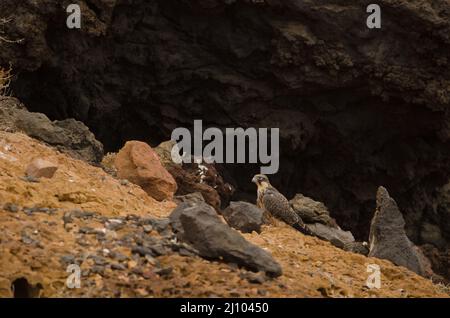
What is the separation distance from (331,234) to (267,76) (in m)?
8.27

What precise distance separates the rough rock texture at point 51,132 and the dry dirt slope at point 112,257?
53.7 inches

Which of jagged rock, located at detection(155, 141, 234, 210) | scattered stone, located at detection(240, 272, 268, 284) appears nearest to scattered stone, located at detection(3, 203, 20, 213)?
scattered stone, located at detection(240, 272, 268, 284)

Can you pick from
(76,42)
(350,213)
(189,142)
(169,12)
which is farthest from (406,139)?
(76,42)

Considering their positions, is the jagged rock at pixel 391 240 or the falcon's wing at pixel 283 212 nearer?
the jagged rock at pixel 391 240

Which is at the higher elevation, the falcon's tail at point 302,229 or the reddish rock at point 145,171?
the reddish rock at point 145,171

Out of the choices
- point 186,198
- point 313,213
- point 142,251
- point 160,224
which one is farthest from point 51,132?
point 142,251

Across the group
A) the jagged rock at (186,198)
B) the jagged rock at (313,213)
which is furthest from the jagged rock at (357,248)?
the jagged rock at (186,198)

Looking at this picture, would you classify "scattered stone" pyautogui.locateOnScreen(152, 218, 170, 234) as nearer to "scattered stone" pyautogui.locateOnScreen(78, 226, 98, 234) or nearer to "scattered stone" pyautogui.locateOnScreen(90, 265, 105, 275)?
"scattered stone" pyautogui.locateOnScreen(78, 226, 98, 234)

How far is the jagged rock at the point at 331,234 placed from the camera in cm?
964

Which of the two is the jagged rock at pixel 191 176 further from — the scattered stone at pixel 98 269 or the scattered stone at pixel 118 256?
the scattered stone at pixel 98 269

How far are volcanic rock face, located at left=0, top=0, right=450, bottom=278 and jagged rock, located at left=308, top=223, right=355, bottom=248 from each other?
22.9 feet

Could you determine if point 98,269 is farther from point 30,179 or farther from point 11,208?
point 30,179

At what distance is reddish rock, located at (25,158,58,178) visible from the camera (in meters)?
7.70

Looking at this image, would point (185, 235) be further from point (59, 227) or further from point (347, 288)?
point (347, 288)
